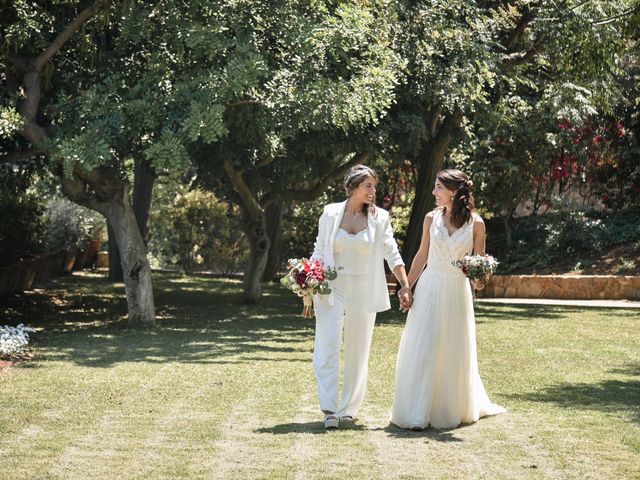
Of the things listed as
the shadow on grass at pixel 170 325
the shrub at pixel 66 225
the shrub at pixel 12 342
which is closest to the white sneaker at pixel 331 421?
the shadow on grass at pixel 170 325

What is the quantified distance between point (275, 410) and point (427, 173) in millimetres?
14765

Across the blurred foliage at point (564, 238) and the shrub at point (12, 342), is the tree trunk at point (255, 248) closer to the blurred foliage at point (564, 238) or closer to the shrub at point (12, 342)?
the blurred foliage at point (564, 238)

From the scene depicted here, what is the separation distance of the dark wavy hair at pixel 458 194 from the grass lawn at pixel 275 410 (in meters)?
1.72

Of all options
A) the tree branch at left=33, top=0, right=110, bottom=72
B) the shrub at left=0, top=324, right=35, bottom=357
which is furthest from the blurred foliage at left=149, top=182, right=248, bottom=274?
the shrub at left=0, top=324, right=35, bottom=357

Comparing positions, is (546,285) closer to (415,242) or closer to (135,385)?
(415,242)

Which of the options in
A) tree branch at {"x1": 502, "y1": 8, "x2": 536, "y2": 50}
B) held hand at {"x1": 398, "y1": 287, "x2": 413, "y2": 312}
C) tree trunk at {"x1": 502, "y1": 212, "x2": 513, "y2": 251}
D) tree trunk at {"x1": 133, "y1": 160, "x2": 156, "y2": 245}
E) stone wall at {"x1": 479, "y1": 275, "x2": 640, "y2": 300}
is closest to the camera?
held hand at {"x1": 398, "y1": 287, "x2": 413, "y2": 312}

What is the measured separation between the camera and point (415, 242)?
84.0 feet

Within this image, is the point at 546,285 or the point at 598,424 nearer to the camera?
the point at 598,424

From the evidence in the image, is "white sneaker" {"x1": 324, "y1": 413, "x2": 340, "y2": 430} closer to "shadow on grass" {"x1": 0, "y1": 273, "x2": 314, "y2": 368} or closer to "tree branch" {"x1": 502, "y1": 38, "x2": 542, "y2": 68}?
"shadow on grass" {"x1": 0, "y1": 273, "x2": 314, "y2": 368}

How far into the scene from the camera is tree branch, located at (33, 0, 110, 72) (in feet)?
56.4

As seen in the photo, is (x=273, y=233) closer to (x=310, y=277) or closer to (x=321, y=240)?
(x=321, y=240)

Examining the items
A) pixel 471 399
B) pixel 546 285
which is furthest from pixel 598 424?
pixel 546 285

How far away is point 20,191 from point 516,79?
10.6 metres

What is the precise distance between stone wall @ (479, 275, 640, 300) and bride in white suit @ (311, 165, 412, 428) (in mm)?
15920
